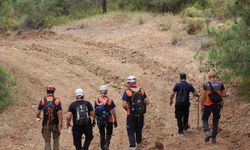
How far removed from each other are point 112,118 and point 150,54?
10.8 m

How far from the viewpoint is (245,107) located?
14289 millimetres

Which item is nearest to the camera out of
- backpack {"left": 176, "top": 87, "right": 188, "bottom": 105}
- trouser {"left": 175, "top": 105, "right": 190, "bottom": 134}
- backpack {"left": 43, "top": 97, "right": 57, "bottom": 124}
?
backpack {"left": 43, "top": 97, "right": 57, "bottom": 124}

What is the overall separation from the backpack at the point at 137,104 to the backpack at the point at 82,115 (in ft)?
3.90

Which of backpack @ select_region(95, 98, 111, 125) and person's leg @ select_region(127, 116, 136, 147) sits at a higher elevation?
backpack @ select_region(95, 98, 111, 125)

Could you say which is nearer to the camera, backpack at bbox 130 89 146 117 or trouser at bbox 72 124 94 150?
trouser at bbox 72 124 94 150

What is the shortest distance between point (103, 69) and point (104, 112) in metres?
9.36

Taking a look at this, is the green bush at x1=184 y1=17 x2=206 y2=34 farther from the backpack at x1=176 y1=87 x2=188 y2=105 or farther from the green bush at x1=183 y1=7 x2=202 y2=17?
the backpack at x1=176 y1=87 x2=188 y2=105

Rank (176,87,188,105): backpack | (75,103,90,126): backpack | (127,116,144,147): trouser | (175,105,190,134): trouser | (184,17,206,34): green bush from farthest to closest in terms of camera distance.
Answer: (184,17,206,34): green bush, (175,105,190,134): trouser, (176,87,188,105): backpack, (127,116,144,147): trouser, (75,103,90,126): backpack

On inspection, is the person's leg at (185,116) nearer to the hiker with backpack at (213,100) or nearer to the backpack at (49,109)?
the hiker with backpack at (213,100)

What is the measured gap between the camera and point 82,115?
10672 millimetres

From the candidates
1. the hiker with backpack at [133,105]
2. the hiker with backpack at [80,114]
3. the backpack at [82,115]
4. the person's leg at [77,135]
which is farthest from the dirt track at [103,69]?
the backpack at [82,115]

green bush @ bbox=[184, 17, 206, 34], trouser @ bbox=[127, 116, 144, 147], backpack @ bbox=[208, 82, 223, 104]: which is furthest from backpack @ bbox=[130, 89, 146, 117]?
green bush @ bbox=[184, 17, 206, 34]

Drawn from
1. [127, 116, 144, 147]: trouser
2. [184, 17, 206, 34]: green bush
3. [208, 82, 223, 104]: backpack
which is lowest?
[127, 116, 144, 147]: trouser

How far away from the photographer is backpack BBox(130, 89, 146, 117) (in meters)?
11.3
